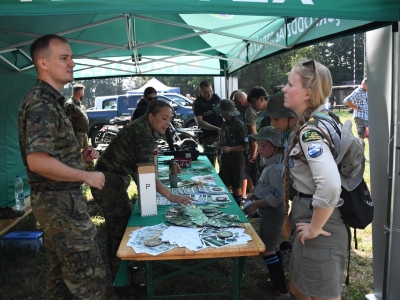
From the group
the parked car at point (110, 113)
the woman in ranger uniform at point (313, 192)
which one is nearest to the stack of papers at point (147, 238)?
the woman in ranger uniform at point (313, 192)

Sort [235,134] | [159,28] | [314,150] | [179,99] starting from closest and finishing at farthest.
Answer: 1. [314,150]
2. [235,134]
3. [159,28]
4. [179,99]

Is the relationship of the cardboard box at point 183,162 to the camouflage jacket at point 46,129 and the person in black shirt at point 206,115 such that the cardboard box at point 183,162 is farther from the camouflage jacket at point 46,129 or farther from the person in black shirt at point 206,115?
the camouflage jacket at point 46,129

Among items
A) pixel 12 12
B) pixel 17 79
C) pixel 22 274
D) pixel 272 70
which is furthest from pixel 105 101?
pixel 272 70

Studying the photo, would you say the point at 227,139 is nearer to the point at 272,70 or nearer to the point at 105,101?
the point at 105,101

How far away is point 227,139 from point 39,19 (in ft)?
8.57

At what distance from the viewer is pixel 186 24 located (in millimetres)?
3959

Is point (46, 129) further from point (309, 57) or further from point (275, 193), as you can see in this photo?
point (309, 57)

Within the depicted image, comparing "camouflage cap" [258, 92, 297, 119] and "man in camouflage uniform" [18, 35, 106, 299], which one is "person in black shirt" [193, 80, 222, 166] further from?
"man in camouflage uniform" [18, 35, 106, 299]

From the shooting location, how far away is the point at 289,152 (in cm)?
163

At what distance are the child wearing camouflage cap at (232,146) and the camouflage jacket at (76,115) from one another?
3080 millimetres

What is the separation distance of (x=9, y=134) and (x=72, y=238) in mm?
3479

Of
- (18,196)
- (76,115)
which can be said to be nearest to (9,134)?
(18,196)

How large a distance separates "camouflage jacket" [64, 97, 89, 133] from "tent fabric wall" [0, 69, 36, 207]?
1311 mm

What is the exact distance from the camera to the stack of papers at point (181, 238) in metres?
1.86
